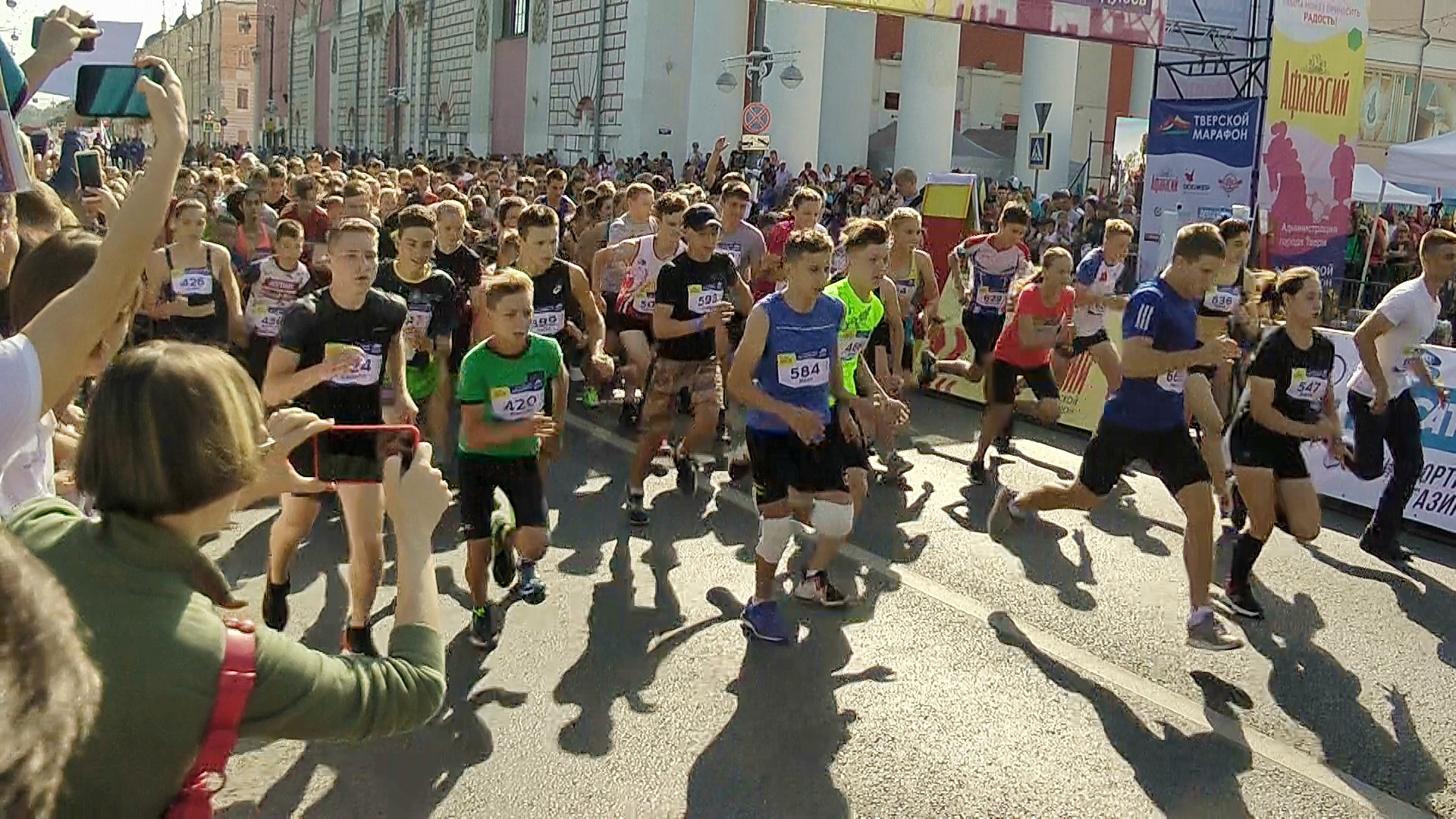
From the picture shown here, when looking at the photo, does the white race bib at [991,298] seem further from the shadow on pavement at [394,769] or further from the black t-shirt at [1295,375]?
the shadow on pavement at [394,769]

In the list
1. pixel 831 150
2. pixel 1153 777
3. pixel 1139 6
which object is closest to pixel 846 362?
pixel 1153 777

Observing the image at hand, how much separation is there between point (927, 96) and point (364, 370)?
26237 millimetres

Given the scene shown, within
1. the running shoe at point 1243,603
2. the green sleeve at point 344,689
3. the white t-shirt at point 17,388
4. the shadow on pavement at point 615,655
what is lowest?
the shadow on pavement at point 615,655

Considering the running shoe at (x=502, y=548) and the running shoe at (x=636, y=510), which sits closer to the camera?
the running shoe at (x=502, y=548)

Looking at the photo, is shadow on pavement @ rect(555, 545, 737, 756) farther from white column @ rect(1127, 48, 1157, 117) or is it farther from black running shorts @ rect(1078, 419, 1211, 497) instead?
white column @ rect(1127, 48, 1157, 117)

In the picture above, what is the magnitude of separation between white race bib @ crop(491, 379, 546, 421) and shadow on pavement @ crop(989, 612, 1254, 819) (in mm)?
2431

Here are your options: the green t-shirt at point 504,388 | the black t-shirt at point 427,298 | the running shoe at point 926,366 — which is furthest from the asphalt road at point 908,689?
the running shoe at point 926,366

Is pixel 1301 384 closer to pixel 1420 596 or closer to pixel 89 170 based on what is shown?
pixel 1420 596

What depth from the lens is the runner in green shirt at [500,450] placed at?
17.6ft

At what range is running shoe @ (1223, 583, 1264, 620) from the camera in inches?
239

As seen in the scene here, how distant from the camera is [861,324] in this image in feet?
22.0

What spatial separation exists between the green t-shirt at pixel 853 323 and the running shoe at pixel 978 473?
229cm

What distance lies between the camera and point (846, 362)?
6.54 metres

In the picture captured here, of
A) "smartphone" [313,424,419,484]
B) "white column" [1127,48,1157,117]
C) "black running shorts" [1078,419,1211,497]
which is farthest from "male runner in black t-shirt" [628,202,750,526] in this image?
"white column" [1127,48,1157,117]
